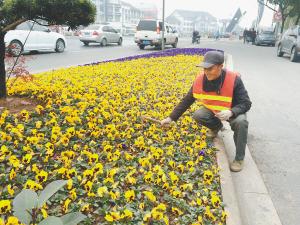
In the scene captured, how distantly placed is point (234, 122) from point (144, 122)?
1443 millimetres

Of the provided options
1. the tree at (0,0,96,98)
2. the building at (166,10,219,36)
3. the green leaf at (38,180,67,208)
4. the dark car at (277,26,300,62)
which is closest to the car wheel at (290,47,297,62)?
the dark car at (277,26,300,62)

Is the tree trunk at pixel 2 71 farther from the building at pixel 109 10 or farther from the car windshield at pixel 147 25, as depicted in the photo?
the building at pixel 109 10

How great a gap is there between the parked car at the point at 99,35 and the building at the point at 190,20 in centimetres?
11763

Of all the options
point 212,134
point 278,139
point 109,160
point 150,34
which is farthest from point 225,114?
point 150,34

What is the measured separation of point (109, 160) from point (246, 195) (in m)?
1.50

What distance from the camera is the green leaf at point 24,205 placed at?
119 centimetres

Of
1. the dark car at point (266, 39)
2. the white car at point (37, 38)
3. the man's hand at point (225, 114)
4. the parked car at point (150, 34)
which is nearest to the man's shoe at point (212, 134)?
the man's hand at point (225, 114)

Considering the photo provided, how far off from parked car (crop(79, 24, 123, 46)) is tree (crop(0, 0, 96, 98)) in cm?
1875

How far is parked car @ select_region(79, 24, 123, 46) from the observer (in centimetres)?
2410

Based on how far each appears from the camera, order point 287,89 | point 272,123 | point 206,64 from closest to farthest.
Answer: point 206,64
point 272,123
point 287,89

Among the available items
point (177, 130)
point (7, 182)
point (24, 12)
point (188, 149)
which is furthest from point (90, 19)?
point (7, 182)

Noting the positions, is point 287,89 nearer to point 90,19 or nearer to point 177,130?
point 177,130

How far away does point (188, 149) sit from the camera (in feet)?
13.9

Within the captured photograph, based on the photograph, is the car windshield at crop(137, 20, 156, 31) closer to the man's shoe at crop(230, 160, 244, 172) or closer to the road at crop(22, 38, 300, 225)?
the road at crop(22, 38, 300, 225)
